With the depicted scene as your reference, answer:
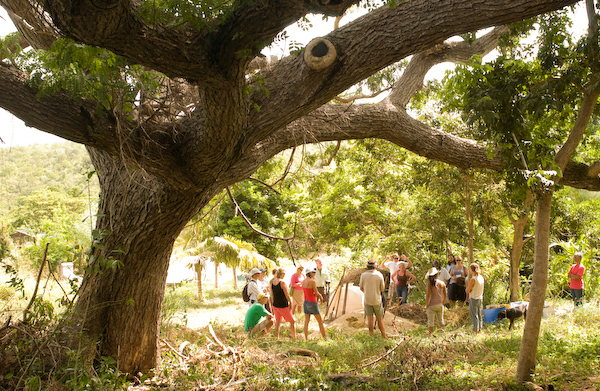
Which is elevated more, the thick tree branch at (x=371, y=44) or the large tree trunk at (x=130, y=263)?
the thick tree branch at (x=371, y=44)

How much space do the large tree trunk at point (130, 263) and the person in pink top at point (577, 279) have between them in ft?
27.8

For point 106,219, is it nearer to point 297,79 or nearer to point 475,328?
point 297,79

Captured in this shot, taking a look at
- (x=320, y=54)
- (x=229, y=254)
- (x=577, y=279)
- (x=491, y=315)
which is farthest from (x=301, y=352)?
(x=229, y=254)

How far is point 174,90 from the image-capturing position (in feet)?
16.0

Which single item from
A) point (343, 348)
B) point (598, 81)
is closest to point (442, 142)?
point (598, 81)

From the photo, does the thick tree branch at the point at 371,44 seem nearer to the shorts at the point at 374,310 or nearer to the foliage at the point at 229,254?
the shorts at the point at 374,310

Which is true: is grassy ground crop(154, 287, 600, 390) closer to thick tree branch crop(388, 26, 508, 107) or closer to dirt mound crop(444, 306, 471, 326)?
dirt mound crop(444, 306, 471, 326)

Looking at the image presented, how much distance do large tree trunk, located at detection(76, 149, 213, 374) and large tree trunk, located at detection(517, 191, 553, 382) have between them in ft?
12.1

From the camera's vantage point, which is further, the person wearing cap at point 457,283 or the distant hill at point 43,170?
the distant hill at point 43,170

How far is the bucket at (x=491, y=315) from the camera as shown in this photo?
359 inches

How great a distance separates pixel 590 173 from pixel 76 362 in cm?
660

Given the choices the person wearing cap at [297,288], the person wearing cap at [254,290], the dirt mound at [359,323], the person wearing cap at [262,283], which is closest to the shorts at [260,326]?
the person wearing cap at [254,290]

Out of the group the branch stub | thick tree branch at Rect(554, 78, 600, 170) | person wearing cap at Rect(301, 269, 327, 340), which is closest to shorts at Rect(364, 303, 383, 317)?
person wearing cap at Rect(301, 269, 327, 340)

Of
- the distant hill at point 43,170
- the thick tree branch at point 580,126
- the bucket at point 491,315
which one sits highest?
the distant hill at point 43,170
